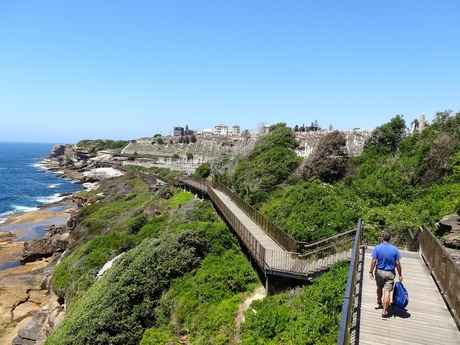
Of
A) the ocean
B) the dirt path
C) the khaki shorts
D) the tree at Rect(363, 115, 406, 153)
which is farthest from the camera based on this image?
the ocean

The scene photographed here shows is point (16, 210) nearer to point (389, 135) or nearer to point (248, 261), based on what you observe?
point (248, 261)

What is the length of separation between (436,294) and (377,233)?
18.1ft

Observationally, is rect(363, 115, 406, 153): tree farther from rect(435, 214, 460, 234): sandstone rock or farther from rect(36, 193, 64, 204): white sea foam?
rect(36, 193, 64, 204): white sea foam

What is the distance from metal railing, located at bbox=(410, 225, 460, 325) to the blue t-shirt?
1.27 m

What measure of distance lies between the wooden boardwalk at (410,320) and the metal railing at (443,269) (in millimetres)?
186

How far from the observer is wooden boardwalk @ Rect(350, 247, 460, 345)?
6590 millimetres

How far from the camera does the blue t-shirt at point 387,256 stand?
7.49 m

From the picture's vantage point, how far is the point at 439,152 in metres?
19.6

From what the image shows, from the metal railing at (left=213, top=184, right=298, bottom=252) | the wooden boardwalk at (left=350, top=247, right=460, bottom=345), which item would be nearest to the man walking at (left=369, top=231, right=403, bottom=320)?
the wooden boardwalk at (left=350, top=247, right=460, bottom=345)

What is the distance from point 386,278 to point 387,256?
18.5 inches

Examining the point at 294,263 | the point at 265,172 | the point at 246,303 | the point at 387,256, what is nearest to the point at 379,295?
the point at 387,256

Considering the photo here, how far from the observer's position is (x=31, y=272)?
31.0 meters

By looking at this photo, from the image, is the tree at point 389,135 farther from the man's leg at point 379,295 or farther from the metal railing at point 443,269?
the man's leg at point 379,295

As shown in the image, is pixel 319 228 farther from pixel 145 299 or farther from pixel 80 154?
pixel 80 154
